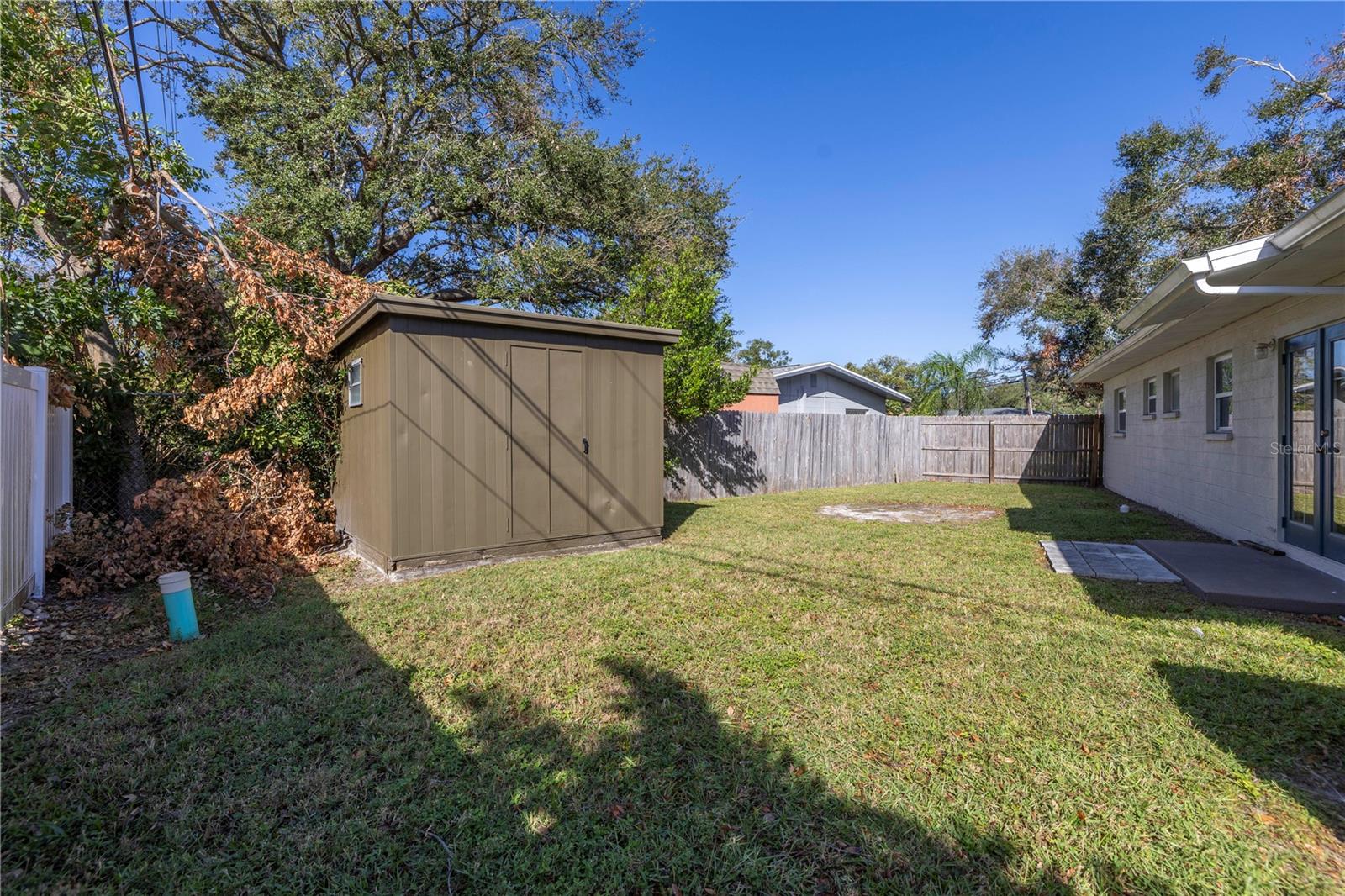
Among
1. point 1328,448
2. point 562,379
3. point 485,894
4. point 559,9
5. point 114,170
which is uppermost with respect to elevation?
point 559,9

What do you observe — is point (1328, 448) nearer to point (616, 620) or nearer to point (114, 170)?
point (616, 620)

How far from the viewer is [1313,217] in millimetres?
3264

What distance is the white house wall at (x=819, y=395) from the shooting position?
2017 centimetres

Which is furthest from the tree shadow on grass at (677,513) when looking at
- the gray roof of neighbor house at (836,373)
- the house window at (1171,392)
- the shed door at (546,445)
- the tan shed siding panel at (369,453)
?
the gray roof of neighbor house at (836,373)

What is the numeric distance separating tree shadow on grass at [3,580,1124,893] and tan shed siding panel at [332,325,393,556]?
2.12m

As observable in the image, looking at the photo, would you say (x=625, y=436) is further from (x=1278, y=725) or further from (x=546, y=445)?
(x=1278, y=725)

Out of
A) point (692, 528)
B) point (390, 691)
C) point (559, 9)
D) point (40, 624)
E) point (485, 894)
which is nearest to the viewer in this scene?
point (485, 894)

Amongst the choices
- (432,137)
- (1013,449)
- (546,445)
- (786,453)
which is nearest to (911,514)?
(786,453)

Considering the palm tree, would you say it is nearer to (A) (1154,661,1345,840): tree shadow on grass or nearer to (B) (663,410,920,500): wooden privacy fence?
(B) (663,410,920,500): wooden privacy fence

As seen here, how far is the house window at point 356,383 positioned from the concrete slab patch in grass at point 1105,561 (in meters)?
6.52

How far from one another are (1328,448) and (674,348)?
23.6 feet

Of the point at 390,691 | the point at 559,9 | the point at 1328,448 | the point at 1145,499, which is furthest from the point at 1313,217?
the point at 559,9

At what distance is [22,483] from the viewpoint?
12.4ft
